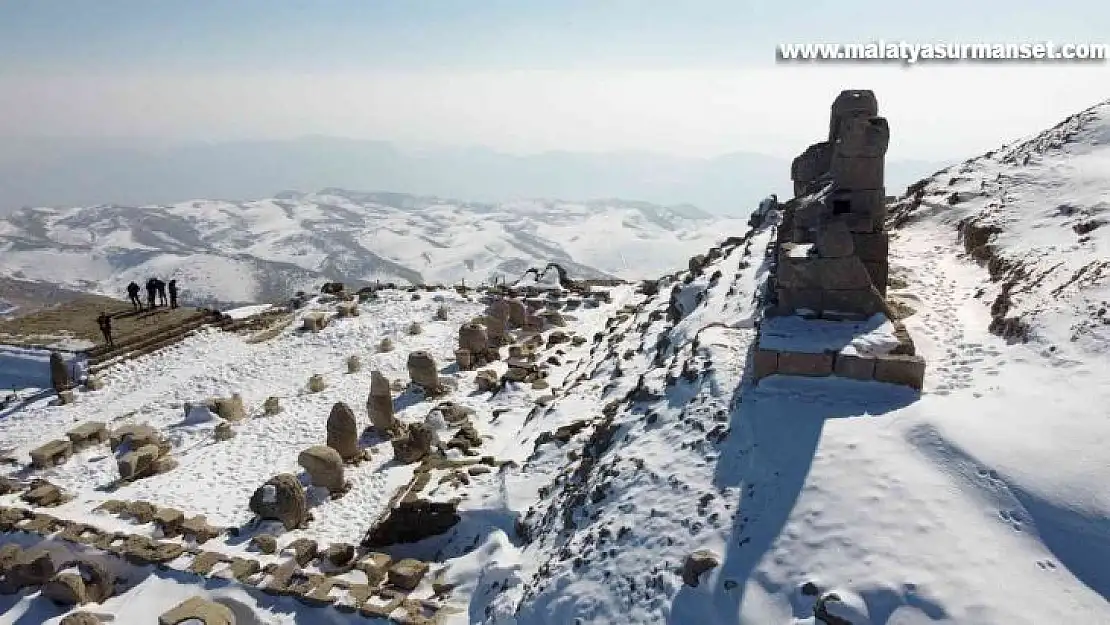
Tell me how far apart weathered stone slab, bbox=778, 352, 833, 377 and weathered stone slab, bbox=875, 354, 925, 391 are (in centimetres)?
76

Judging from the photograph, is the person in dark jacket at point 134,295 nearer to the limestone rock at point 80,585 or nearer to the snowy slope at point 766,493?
the snowy slope at point 766,493

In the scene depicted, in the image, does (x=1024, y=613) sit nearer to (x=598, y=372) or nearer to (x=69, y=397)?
(x=598, y=372)

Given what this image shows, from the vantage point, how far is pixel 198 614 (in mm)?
11992

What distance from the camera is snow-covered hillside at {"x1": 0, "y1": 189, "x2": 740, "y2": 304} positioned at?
12044 centimetres

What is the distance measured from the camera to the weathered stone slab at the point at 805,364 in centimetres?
1080

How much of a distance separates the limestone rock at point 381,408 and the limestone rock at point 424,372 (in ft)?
8.48

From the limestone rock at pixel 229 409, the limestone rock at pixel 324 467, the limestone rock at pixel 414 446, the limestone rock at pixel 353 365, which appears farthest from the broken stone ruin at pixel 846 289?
the limestone rock at pixel 229 409

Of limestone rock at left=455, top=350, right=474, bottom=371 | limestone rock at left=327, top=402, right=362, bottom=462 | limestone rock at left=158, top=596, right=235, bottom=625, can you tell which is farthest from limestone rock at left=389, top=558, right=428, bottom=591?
limestone rock at left=455, top=350, right=474, bottom=371

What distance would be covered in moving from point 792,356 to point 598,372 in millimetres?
9390

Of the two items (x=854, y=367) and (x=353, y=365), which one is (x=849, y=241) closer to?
(x=854, y=367)

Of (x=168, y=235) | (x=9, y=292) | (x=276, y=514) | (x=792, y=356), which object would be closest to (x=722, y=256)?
(x=792, y=356)

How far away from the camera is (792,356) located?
11.0 m

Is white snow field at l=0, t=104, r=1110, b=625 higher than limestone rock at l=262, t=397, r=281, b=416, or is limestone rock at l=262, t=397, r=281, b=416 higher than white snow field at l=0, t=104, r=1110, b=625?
white snow field at l=0, t=104, r=1110, b=625

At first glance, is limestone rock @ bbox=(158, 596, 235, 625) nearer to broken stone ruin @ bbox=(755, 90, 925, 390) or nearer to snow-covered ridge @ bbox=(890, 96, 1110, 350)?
broken stone ruin @ bbox=(755, 90, 925, 390)
